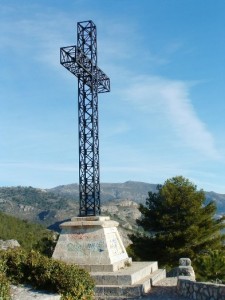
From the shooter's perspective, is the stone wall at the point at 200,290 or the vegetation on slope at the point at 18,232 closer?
the stone wall at the point at 200,290

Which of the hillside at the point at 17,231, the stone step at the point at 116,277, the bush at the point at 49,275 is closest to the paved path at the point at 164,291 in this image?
the stone step at the point at 116,277

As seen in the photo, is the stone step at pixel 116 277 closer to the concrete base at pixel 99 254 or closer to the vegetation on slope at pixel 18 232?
the concrete base at pixel 99 254

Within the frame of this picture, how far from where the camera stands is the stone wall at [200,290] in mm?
9547

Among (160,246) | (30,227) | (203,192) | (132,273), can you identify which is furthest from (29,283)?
(30,227)

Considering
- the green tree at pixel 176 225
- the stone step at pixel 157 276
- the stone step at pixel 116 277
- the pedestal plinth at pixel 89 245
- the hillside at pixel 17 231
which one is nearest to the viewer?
the stone step at pixel 116 277

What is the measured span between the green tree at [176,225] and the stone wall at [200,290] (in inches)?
407

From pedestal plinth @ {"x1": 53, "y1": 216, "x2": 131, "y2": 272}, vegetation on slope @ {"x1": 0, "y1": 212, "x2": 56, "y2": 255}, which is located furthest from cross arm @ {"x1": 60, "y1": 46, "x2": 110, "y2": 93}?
vegetation on slope @ {"x1": 0, "y1": 212, "x2": 56, "y2": 255}

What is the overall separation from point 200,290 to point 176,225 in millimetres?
12357

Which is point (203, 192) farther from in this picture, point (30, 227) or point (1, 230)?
point (30, 227)

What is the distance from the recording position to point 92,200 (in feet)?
49.3

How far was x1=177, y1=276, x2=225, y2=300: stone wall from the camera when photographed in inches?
376

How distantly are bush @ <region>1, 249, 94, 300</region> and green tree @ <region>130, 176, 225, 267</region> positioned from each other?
12.7m

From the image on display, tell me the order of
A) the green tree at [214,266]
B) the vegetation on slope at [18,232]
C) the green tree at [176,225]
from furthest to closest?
the vegetation on slope at [18,232]
the green tree at [176,225]
the green tree at [214,266]

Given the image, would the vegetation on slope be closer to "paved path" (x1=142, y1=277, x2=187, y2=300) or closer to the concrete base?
the concrete base
